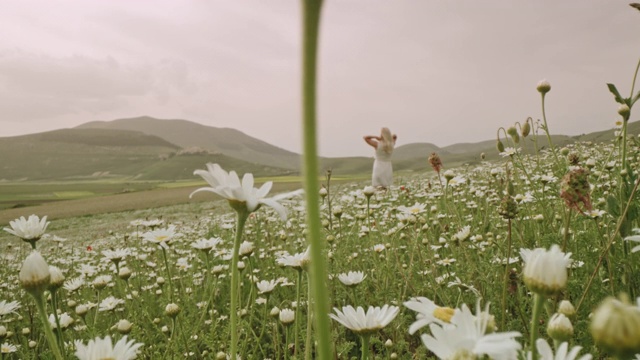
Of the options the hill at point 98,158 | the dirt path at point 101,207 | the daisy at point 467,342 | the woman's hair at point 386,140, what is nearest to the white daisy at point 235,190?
the daisy at point 467,342

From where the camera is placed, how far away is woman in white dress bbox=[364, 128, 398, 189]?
347 inches

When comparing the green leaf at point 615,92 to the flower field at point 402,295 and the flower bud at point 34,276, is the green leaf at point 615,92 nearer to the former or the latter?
the flower field at point 402,295

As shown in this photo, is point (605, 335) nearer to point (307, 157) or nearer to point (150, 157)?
point (307, 157)

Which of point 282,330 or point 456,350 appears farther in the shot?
point 282,330

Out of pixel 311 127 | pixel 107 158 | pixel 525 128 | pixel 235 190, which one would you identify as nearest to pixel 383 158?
pixel 525 128

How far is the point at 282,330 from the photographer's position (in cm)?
338

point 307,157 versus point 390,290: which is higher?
point 307,157

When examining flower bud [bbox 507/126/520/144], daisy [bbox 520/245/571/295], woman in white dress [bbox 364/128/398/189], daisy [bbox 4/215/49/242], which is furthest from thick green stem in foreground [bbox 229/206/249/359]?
woman in white dress [bbox 364/128/398/189]

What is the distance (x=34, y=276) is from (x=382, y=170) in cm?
792

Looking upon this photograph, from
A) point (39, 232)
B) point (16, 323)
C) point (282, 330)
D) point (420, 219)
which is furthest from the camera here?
point (16, 323)

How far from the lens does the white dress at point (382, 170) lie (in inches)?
345

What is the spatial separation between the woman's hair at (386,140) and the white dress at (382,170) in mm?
79

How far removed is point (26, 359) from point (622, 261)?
377cm

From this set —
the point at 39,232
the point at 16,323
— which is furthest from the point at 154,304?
the point at 39,232
